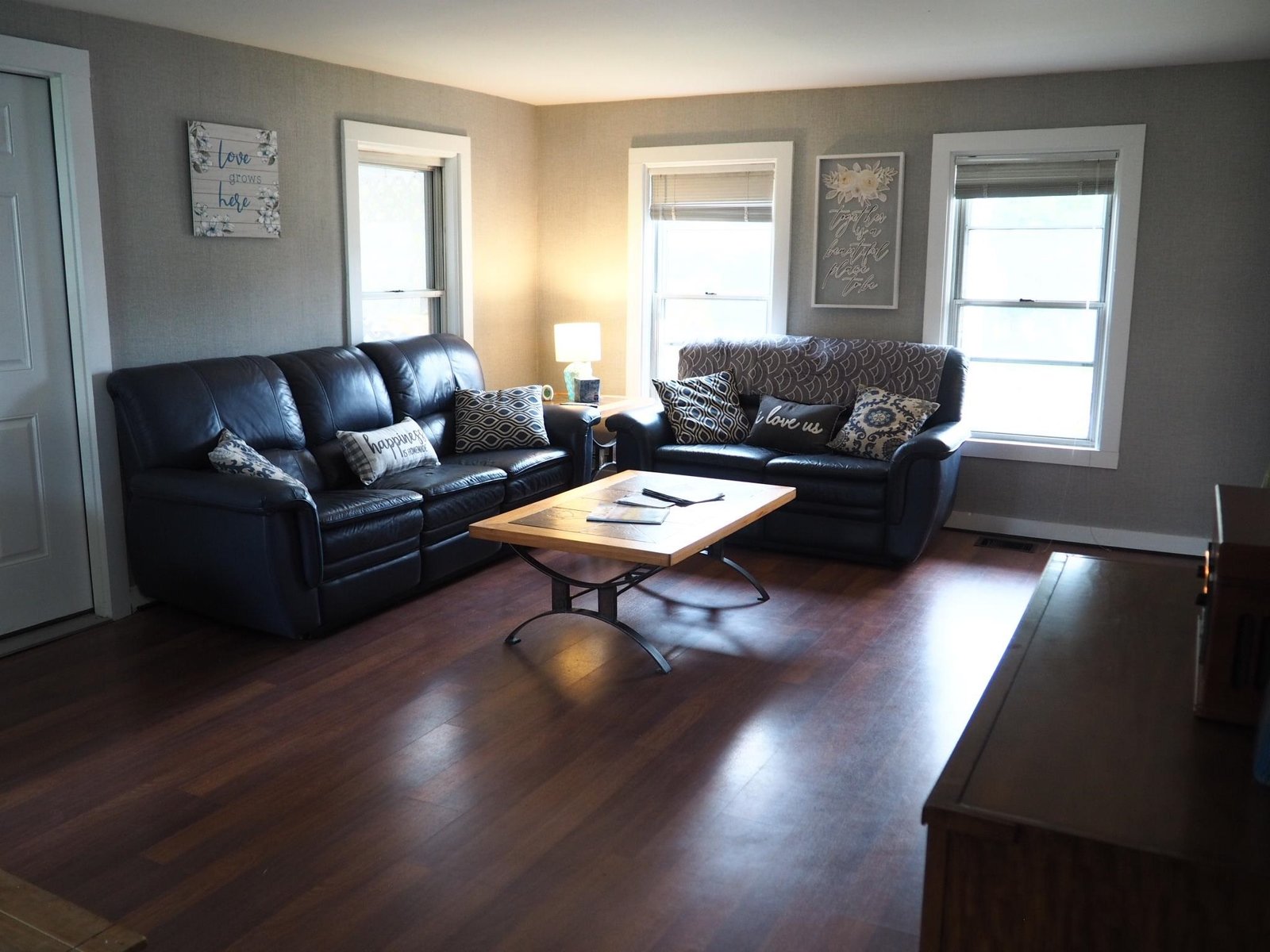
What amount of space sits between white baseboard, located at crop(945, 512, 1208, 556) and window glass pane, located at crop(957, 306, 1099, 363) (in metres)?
0.85

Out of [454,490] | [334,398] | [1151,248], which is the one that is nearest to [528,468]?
[454,490]

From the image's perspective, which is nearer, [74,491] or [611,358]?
[74,491]

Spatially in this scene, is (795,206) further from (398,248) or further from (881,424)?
(398,248)

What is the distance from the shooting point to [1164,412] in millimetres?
5309

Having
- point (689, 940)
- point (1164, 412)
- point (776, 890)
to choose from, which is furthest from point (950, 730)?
point (1164, 412)

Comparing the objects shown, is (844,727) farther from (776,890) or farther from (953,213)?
(953,213)

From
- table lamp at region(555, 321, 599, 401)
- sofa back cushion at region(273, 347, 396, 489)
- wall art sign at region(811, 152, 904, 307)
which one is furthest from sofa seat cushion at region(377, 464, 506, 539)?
wall art sign at region(811, 152, 904, 307)

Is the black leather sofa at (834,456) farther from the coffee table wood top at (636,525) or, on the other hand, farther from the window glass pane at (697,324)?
the coffee table wood top at (636,525)

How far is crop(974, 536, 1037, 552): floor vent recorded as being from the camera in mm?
5457

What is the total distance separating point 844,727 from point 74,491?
303 cm

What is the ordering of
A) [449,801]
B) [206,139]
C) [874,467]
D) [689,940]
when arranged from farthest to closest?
[874,467], [206,139], [449,801], [689,940]

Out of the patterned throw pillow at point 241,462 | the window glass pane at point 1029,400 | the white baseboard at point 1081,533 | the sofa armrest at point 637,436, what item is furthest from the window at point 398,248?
the white baseboard at point 1081,533

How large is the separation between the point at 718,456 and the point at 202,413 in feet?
7.86

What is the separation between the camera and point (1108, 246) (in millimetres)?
5391
